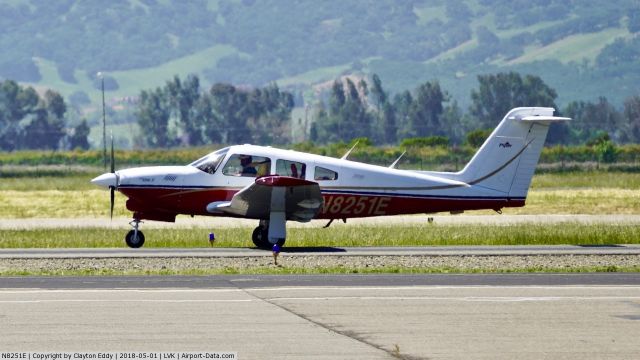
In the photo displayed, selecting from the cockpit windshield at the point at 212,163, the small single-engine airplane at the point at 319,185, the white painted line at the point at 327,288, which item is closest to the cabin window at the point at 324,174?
the small single-engine airplane at the point at 319,185

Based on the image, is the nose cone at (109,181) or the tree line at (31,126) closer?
the nose cone at (109,181)

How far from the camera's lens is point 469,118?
195 meters

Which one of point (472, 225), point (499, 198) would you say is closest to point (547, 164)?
point (472, 225)

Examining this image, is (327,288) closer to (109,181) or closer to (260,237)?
(260,237)

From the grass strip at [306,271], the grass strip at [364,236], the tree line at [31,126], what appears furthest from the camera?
the tree line at [31,126]

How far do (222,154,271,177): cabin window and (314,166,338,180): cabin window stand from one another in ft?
3.49

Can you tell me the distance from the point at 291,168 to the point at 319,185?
0.67 metres

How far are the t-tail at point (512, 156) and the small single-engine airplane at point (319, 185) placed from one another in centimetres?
2

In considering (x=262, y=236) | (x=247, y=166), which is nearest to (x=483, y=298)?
(x=262, y=236)

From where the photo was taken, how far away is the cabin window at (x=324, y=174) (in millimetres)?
27172

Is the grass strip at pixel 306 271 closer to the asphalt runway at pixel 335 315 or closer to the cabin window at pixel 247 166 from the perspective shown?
the asphalt runway at pixel 335 315

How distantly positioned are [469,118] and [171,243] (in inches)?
6641

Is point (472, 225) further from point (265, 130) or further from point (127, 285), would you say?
point (265, 130)

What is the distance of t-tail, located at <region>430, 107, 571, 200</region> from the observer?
2764 cm
